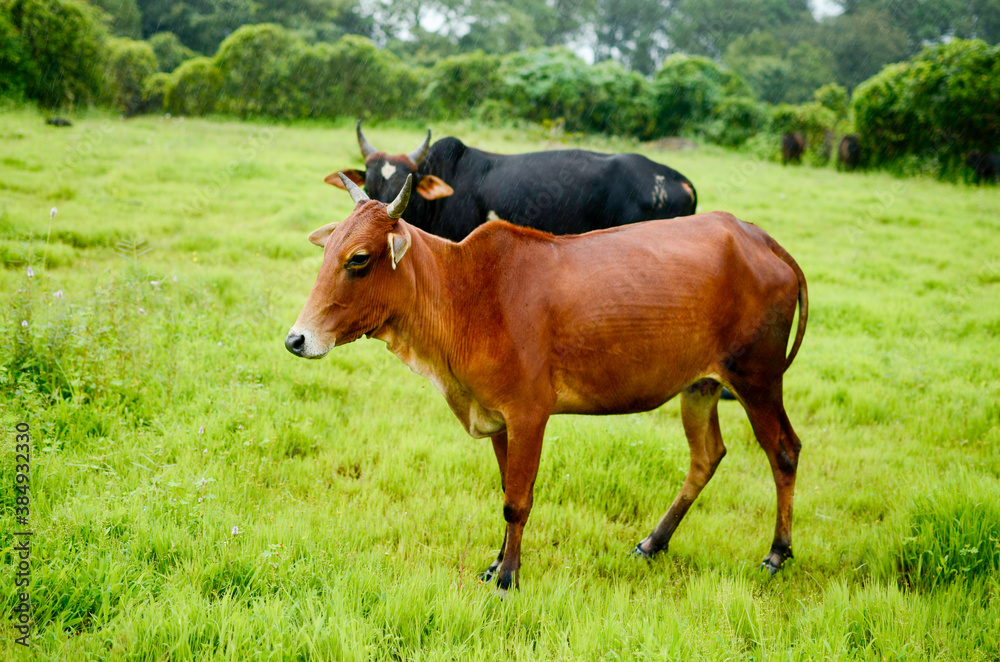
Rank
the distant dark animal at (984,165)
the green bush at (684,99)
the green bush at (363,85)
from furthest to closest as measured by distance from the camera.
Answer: the green bush at (684,99) < the green bush at (363,85) < the distant dark animal at (984,165)

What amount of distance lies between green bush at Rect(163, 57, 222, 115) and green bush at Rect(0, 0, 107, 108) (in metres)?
2.08

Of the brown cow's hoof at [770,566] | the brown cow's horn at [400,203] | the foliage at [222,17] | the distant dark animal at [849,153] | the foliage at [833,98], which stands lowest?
the brown cow's hoof at [770,566]

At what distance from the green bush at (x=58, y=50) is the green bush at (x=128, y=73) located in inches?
30.8

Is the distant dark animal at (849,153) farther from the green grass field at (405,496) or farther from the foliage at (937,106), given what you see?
the green grass field at (405,496)

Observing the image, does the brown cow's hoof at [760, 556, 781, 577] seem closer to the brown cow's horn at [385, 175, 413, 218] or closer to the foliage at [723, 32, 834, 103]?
the brown cow's horn at [385, 175, 413, 218]

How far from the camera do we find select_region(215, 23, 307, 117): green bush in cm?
2153

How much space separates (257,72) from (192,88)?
2.10 metres

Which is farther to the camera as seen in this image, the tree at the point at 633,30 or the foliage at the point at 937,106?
the tree at the point at 633,30

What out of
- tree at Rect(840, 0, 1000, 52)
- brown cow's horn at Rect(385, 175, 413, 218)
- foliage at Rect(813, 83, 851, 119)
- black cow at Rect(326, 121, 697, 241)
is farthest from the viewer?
tree at Rect(840, 0, 1000, 52)

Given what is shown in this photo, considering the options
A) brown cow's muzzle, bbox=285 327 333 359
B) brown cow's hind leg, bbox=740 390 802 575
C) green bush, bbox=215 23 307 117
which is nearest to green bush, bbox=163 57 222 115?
green bush, bbox=215 23 307 117

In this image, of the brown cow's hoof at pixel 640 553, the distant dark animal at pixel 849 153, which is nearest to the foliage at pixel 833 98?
the distant dark animal at pixel 849 153

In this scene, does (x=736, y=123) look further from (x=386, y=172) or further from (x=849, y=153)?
(x=386, y=172)

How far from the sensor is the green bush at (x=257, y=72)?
2153cm

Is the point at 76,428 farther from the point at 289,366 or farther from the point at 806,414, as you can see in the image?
the point at 806,414
